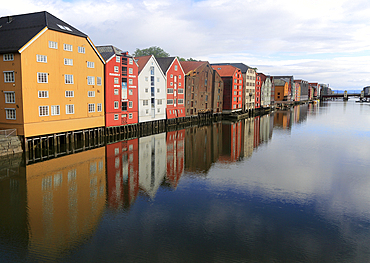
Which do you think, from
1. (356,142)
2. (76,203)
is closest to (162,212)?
(76,203)

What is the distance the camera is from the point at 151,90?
62.4m

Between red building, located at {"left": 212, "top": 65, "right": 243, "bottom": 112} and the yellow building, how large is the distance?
57.8m

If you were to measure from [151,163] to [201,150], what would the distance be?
1032 cm

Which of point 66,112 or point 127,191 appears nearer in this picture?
point 127,191

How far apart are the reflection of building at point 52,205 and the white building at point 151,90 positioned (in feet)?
97.5

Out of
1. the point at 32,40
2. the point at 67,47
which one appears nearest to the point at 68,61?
the point at 67,47

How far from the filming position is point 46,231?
1638 centimetres

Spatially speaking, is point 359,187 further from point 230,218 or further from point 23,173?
point 23,173

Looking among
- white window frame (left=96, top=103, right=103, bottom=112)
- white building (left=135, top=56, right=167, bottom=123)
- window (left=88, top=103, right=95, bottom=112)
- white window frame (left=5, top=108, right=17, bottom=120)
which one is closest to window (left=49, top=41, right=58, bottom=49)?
white window frame (left=5, top=108, right=17, bottom=120)

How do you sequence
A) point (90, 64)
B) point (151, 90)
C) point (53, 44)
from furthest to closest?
point (151, 90) < point (90, 64) < point (53, 44)

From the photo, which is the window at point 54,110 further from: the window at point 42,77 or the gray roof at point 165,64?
the gray roof at point 165,64

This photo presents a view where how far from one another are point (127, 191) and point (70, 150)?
18382 millimetres

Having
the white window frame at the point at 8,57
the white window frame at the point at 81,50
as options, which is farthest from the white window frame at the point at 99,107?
the white window frame at the point at 8,57

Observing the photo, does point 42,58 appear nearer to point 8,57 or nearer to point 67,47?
point 8,57
